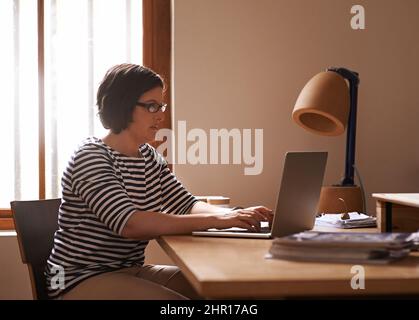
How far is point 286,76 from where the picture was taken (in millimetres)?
3514

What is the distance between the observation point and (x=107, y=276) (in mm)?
1852

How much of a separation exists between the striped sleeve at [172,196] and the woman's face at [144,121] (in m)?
0.18

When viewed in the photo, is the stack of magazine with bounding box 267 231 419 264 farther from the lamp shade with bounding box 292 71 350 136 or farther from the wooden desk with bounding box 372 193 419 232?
the lamp shade with bounding box 292 71 350 136

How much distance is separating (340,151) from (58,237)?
1981mm

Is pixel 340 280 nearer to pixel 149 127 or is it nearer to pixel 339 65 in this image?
pixel 149 127

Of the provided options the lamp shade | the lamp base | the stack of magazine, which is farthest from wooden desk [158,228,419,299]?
the lamp base

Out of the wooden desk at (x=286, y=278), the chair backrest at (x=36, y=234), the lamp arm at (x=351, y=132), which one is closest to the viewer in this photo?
the wooden desk at (x=286, y=278)

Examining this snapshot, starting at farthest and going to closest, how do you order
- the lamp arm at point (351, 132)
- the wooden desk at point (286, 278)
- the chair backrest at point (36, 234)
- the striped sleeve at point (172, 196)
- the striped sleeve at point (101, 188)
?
the lamp arm at point (351, 132), the striped sleeve at point (172, 196), the chair backrest at point (36, 234), the striped sleeve at point (101, 188), the wooden desk at point (286, 278)

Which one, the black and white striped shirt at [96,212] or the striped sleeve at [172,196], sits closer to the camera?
the black and white striped shirt at [96,212]

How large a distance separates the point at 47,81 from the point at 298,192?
1988 mm

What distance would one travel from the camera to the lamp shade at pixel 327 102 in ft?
8.79

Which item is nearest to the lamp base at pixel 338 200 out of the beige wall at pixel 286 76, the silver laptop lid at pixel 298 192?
the beige wall at pixel 286 76

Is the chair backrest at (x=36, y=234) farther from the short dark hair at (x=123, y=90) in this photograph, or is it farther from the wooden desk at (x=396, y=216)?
the wooden desk at (x=396, y=216)

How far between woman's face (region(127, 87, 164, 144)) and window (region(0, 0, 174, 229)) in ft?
4.35
